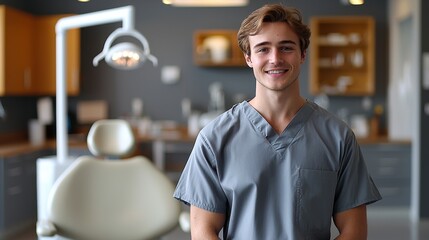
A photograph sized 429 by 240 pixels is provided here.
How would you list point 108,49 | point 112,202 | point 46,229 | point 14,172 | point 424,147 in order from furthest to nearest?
1. point 424,147
2. point 14,172
3. point 108,49
4. point 112,202
5. point 46,229

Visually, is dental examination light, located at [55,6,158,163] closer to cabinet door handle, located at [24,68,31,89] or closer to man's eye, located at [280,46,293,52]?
man's eye, located at [280,46,293,52]

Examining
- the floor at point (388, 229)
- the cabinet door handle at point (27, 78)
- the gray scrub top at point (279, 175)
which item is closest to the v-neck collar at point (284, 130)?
the gray scrub top at point (279, 175)

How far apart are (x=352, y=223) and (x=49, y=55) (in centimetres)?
492

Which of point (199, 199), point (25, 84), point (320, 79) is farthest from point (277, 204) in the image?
point (320, 79)

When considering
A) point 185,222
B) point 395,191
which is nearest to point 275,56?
point 185,222

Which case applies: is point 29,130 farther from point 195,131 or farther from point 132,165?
point 132,165

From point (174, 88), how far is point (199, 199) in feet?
16.2

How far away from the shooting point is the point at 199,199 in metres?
1.50

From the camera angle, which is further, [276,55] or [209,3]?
[209,3]

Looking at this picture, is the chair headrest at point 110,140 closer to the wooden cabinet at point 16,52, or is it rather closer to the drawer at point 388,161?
the wooden cabinet at point 16,52

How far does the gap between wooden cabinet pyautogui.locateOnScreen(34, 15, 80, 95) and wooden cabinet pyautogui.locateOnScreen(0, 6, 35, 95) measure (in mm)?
73

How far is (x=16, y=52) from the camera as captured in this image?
5.55 meters

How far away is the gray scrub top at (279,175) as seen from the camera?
1.44 m

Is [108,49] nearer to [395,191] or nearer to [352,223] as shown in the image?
[352,223]
